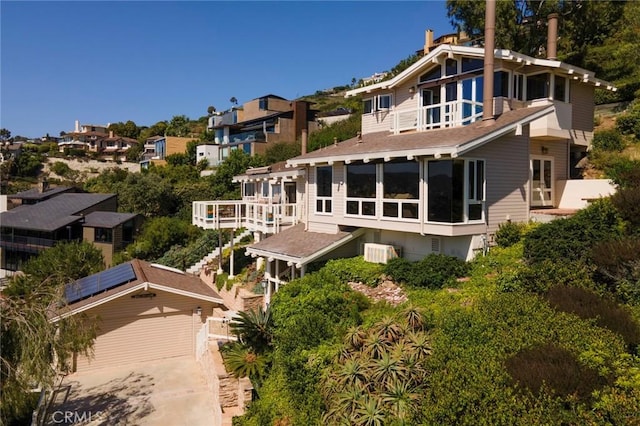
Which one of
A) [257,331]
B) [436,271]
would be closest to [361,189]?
[436,271]

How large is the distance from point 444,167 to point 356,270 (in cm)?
474

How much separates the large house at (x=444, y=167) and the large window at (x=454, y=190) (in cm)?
3

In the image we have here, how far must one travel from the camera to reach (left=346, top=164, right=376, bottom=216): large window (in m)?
14.8

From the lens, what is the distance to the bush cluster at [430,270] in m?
12.1

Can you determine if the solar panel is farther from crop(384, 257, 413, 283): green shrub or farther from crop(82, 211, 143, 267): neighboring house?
crop(82, 211, 143, 267): neighboring house

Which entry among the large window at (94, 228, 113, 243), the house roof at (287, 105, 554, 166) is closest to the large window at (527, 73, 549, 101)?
the house roof at (287, 105, 554, 166)

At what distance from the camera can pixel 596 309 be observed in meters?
7.88

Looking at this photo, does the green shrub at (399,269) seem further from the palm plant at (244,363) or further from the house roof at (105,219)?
the house roof at (105,219)

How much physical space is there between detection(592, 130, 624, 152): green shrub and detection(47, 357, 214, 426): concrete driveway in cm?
1974

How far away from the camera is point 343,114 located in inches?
2287

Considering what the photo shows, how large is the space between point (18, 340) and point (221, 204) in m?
14.5

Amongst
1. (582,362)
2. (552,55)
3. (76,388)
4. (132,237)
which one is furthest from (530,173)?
(132,237)

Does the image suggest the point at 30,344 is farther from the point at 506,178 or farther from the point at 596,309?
the point at 506,178

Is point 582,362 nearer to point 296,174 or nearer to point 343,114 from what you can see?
point 296,174
